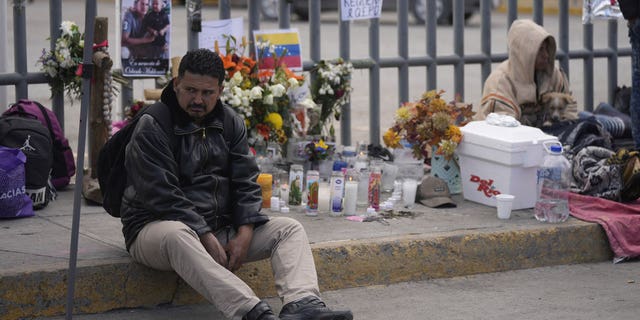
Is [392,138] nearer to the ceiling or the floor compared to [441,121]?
nearer to the floor

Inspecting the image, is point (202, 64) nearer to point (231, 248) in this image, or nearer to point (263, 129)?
point (231, 248)

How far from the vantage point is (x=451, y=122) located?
696cm

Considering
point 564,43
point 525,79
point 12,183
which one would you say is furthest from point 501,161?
point 12,183

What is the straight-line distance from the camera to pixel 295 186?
263 inches

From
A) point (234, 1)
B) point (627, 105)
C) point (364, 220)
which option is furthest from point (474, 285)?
point (234, 1)

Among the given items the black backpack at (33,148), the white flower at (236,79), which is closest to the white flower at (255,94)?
the white flower at (236,79)

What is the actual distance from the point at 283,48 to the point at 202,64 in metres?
2.53

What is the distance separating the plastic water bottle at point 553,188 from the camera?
648cm

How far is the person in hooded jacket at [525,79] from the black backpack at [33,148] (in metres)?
3.06

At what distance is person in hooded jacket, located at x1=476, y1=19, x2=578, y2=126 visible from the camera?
7.71 m

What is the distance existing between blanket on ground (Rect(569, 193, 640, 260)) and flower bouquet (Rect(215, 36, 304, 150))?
192 centimetres

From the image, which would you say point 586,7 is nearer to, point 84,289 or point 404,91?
point 404,91

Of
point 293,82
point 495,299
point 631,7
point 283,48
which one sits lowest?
point 495,299

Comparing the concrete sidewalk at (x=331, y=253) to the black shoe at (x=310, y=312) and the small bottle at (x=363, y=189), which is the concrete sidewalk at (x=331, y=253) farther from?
the black shoe at (x=310, y=312)
